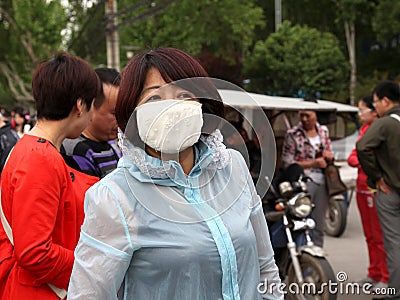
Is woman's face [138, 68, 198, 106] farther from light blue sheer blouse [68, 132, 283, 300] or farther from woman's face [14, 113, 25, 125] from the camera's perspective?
woman's face [14, 113, 25, 125]

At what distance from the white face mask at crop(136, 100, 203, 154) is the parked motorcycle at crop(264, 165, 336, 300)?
2931mm

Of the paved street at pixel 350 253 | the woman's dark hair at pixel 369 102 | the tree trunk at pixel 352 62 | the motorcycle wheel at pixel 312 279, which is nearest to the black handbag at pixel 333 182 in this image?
the woman's dark hair at pixel 369 102

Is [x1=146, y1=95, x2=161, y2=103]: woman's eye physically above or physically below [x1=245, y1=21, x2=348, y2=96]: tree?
above

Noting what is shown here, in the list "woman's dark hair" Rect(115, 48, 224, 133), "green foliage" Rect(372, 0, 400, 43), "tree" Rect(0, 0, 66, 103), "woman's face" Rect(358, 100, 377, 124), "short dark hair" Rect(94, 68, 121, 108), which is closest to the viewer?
"woman's dark hair" Rect(115, 48, 224, 133)

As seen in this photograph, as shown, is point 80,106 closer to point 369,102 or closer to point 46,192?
point 46,192

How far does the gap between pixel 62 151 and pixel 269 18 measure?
43.4 meters

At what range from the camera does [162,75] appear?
1.60 meters

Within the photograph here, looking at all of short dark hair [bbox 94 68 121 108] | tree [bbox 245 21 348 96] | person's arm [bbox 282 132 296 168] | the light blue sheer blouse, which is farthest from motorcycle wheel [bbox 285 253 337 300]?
tree [bbox 245 21 348 96]

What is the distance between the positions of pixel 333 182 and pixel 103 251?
14.9 feet

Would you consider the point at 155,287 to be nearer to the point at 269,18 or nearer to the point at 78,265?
the point at 78,265

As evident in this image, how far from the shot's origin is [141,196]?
1549 millimetres

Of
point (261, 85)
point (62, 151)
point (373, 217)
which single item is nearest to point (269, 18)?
point (261, 85)

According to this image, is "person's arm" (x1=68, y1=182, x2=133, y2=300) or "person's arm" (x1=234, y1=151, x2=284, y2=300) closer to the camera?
"person's arm" (x1=68, y1=182, x2=133, y2=300)

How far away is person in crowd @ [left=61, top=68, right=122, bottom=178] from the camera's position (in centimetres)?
256
